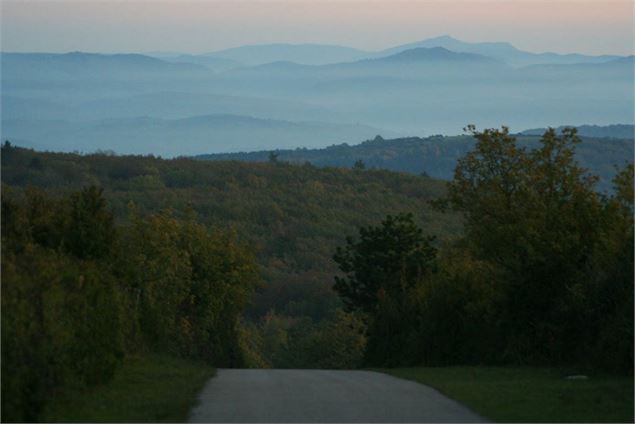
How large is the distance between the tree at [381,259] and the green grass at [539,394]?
2526cm

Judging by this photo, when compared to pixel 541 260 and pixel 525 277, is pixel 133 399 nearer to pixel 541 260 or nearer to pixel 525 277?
pixel 541 260

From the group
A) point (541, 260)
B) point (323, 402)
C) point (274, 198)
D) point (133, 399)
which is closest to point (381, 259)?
point (541, 260)

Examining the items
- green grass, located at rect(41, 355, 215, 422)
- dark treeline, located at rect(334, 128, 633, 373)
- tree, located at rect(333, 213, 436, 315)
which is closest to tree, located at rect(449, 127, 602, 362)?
dark treeline, located at rect(334, 128, 633, 373)

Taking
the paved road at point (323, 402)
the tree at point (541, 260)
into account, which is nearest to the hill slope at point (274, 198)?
the tree at point (541, 260)

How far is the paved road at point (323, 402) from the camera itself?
17094 millimetres

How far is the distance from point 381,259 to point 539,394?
107 ft

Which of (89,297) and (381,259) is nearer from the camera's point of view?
(89,297)

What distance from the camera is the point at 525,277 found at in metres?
30.7

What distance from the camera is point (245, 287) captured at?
57.2 meters

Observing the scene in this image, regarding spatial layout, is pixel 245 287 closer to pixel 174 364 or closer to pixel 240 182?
pixel 174 364

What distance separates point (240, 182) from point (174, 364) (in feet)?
450

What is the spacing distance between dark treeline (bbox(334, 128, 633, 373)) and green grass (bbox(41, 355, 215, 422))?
28.4 ft

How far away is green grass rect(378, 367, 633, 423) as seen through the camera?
17.2 m

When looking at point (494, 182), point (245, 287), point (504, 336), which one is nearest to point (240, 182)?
point (245, 287)
